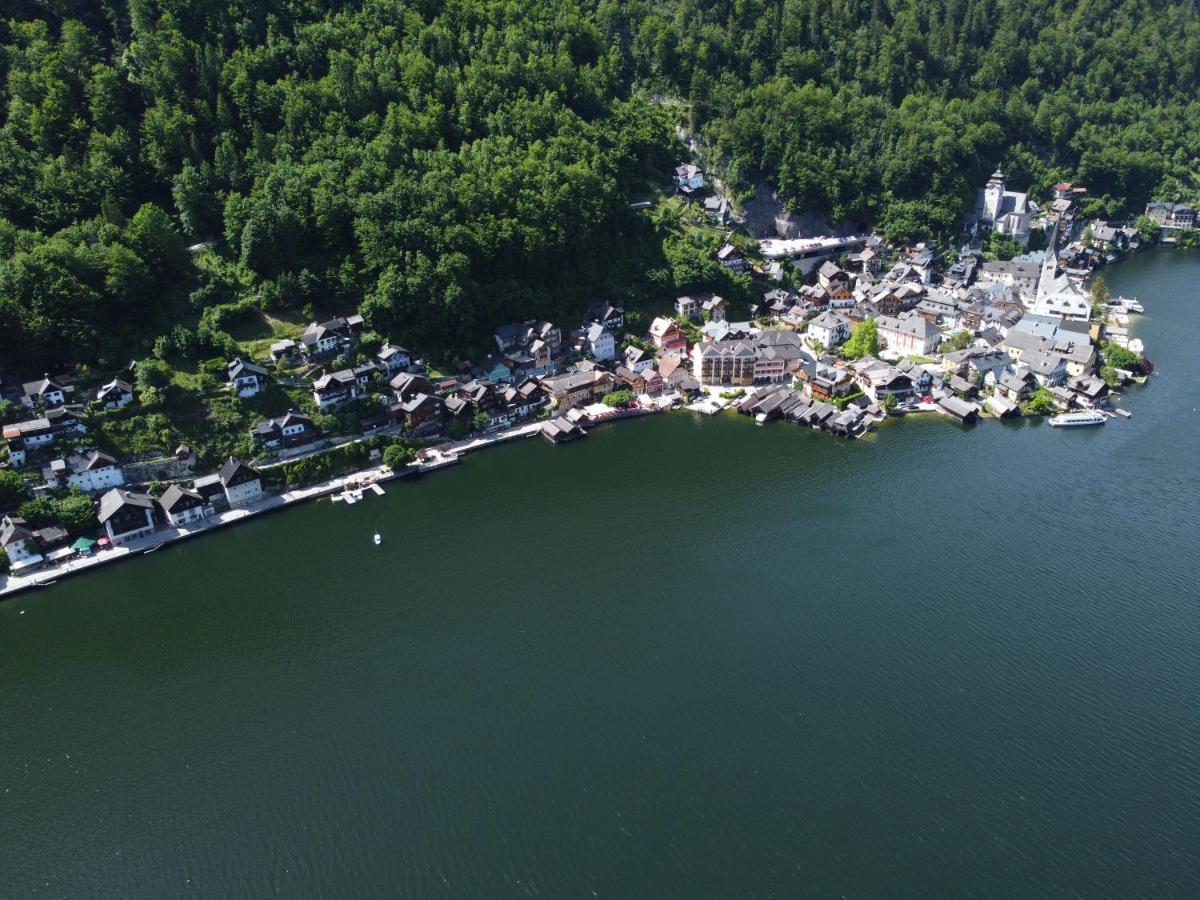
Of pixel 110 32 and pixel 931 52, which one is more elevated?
pixel 110 32

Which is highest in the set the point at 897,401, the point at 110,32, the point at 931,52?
the point at 110,32

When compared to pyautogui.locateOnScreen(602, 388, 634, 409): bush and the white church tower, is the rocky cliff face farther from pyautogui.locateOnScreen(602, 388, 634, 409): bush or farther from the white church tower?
pyautogui.locateOnScreen(602, 388, 634, 409): bush

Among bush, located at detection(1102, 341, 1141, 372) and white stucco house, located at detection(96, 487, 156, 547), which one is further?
bush, located at detection(1102, 341, 1141, 372)

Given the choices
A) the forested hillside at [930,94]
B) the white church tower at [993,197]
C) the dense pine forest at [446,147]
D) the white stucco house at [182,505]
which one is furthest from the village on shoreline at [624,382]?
the white church tower at [993,197]

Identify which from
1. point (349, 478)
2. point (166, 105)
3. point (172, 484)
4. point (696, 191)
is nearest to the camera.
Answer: point (172, 484)

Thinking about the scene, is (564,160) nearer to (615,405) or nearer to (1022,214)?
(615,405)

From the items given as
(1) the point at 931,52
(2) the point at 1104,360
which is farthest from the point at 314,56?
(1) the point at 931,52

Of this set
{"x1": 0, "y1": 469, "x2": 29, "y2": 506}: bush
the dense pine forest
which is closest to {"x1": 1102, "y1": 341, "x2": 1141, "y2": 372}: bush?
the dense pine forest

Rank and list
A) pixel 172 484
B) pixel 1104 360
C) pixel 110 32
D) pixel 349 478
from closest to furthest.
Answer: pixel 172 484, pixel 349 478, pixel 1104 360, pixel 110 32

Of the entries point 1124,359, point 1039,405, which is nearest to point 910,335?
point 1039,405
